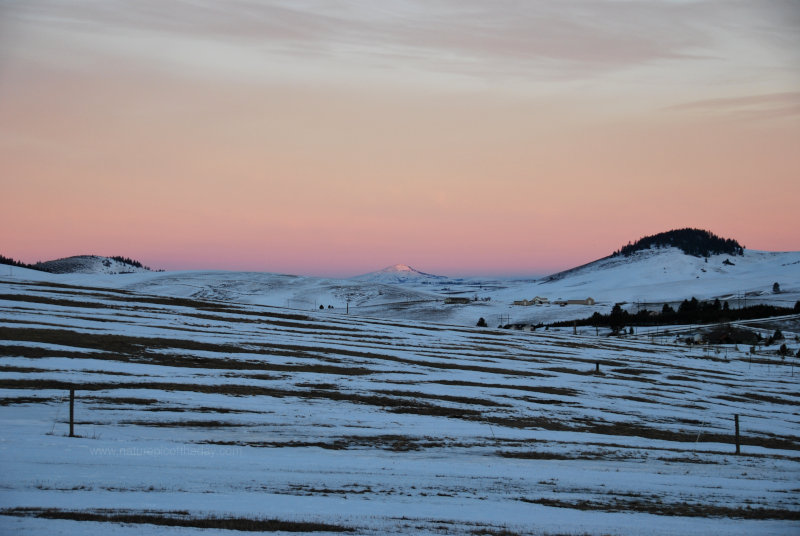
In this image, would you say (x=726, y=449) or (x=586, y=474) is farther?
(x=726, y=449)

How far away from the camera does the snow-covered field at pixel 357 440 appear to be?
16.9m

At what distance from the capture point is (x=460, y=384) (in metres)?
42.2

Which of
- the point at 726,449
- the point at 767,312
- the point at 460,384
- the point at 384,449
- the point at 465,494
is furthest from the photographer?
the point at 767,312

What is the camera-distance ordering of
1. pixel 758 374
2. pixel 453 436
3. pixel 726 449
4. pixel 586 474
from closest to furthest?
pixel 586 474 → pixel 453 436 → pixel 726 449 → pixel 758 374

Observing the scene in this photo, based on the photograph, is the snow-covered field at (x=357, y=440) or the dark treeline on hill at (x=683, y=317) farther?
the dark treeline on hill at (x=683, y=317)

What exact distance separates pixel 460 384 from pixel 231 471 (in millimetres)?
24213

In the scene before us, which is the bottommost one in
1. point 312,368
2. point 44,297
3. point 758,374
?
point 758,374

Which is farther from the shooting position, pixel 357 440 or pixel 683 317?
pixel 683 317

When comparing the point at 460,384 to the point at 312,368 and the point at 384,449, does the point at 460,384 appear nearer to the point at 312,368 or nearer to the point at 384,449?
the point at 312,368

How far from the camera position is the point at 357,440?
2547cm

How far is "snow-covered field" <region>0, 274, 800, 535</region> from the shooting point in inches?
666

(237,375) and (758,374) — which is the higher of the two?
(237,375)

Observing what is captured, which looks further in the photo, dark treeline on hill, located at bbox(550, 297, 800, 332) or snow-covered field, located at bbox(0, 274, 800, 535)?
dark treeline on hill, located at bbox(550, 297, 800, 332)

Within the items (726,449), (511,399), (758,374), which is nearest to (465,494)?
(726,449)
